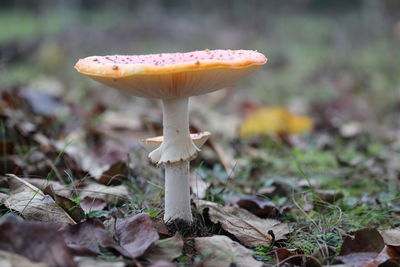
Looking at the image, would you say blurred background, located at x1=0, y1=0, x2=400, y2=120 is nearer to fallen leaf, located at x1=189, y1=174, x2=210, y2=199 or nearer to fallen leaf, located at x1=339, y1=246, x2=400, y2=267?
fallen leaf, located at x1=189, y1=174, x2=210, y2=199

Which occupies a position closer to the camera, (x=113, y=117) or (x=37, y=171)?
(x=37, y=171)

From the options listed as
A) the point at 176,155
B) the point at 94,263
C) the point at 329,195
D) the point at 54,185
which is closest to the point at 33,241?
the point at 94,263

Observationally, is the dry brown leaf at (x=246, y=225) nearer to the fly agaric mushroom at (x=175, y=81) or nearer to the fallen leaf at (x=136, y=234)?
the fly agaric mushroom at (x=175, y=81)

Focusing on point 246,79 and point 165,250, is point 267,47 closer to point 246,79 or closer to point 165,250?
point 246,79

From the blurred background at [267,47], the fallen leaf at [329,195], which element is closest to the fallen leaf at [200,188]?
the fallen leaf at [329,195]

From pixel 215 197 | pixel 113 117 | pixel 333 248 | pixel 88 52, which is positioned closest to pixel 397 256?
pixel 333 248

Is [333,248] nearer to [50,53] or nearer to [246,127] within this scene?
[246,127]
